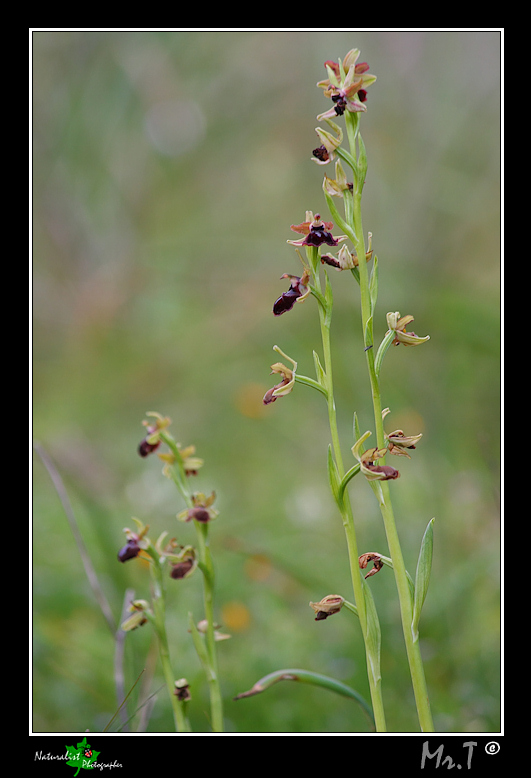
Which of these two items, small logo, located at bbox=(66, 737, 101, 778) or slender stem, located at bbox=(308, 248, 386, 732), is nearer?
slender stem, located at bbox=(308, 248, 386, 732)

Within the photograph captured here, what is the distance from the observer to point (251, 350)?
429 centimetres

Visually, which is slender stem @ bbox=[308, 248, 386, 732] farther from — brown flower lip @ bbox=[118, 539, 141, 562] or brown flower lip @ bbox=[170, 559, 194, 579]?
brown flower lip @ bbox=[118, 539, 141, 562]

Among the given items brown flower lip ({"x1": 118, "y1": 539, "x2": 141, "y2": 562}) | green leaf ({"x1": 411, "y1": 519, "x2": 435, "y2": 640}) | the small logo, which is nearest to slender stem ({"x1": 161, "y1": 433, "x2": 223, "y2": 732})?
brown flower lip ({"x1": 118, "y1": 539, "x2": 141, "y2": 562})

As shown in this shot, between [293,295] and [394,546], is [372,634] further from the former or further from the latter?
[293,295]

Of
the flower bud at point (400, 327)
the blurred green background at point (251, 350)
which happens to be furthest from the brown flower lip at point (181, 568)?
the flower bud at point (400, 327)

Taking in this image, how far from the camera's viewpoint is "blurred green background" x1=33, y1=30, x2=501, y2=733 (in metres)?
2.11

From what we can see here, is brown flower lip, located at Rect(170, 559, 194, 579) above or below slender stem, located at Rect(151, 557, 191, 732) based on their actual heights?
above

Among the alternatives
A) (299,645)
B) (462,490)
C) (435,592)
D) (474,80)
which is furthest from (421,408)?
(474,80)

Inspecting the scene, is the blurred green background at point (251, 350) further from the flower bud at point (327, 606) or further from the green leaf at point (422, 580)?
the green leaf at point (422, 580)

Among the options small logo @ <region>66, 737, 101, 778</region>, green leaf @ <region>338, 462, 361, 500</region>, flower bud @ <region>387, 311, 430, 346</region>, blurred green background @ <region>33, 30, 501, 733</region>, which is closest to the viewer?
green leaf @ <region>338, 462, 361, 500</region>
